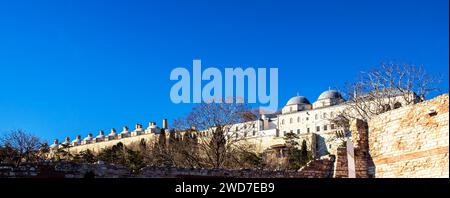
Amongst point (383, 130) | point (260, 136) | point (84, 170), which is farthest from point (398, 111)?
point (260, 136)

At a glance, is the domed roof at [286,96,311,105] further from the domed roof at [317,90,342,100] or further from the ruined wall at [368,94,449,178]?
the ruined wall at [368,94,449,178]

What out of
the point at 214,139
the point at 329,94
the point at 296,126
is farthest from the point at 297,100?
the point at 214,139

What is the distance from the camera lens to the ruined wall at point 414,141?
14.0 m

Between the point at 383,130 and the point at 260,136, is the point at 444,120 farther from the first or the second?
the point at 260,136

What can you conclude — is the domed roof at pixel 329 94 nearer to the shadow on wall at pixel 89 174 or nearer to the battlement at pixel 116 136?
the battlement at pixel 116 136

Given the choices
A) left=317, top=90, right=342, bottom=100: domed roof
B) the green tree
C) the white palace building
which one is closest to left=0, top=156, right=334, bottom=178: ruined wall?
the green tree

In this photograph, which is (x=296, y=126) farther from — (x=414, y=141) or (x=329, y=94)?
(x=414, y=141)

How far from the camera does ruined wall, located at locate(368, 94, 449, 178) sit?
14.0m

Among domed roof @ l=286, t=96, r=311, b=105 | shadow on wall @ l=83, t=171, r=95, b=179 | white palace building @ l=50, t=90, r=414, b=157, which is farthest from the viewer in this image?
domed roof @ l=286, t=96, r=311, b=105

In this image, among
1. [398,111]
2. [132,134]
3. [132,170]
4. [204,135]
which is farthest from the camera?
[132,134]
